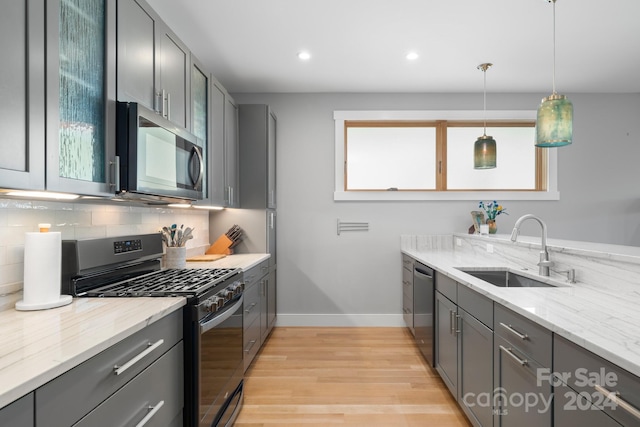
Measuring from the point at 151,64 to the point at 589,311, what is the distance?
7.70 feet

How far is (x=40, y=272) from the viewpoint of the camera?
1.36 metres

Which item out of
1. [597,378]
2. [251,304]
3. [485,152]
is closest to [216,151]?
[251,304]

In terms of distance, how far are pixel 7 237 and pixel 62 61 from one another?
29.2 inches

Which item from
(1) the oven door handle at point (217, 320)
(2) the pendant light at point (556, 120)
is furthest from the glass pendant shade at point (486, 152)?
(1) the oven door handle at point (217, 320)

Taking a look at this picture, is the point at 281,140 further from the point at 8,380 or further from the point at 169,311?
the point at 8,380

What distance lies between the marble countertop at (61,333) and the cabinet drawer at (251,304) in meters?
1.12

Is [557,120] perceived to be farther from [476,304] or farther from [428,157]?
[428,157]

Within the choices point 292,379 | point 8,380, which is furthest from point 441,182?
point 8,380

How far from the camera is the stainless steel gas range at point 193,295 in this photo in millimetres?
1560

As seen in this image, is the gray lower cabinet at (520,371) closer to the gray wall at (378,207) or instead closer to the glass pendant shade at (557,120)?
the glass pendant shade at (557,120)

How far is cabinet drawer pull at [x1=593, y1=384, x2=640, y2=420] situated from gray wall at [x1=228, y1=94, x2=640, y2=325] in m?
3.02

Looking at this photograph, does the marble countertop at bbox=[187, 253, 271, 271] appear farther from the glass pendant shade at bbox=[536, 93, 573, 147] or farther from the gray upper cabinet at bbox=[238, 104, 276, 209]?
the glass pendant shade at bbox=[536, 93, 573, 147]

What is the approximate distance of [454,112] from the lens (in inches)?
156

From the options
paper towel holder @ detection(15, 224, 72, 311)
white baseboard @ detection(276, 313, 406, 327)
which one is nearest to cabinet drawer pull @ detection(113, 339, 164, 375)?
paper towel holder @ detection(15, 224, 72, 311)
